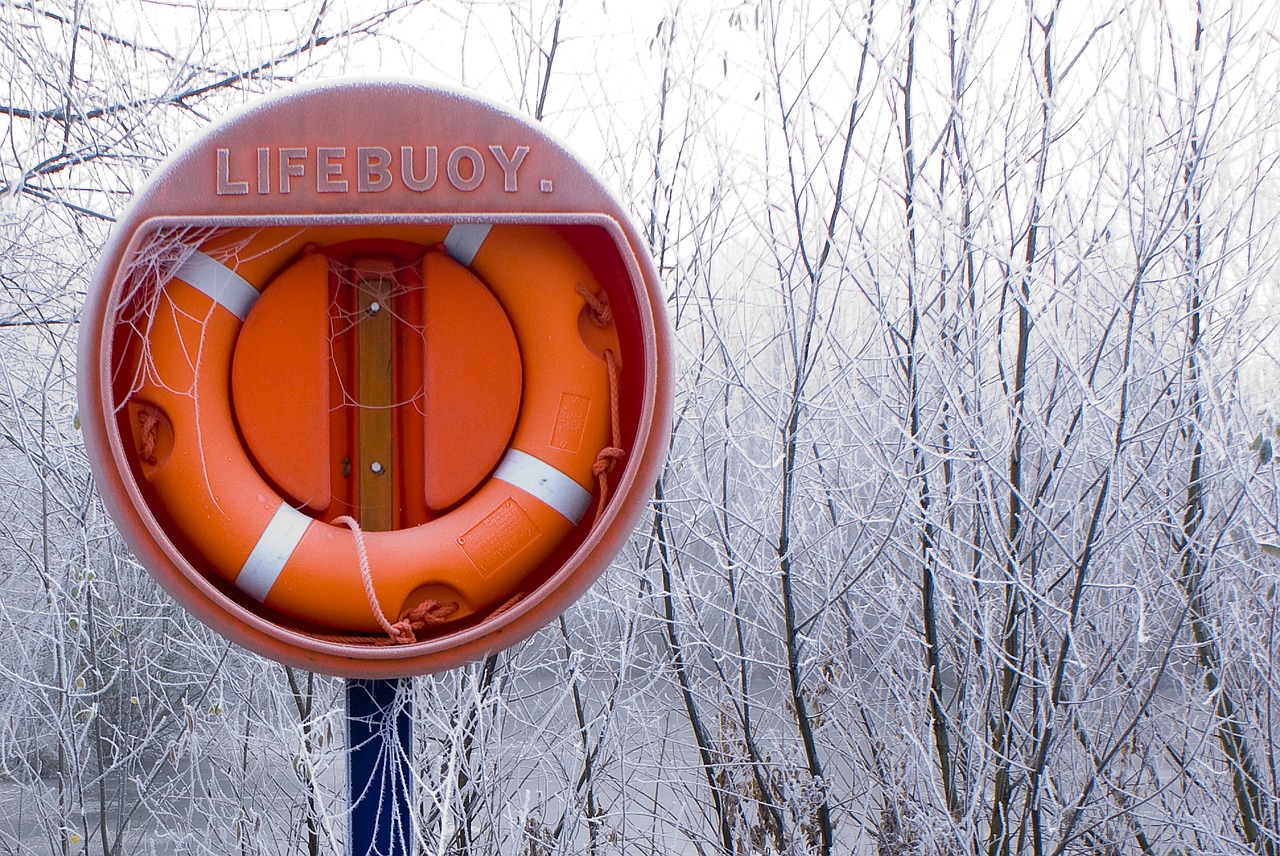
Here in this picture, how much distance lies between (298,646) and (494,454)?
363mm

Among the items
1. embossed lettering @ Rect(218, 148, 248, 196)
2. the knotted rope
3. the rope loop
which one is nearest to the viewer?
embossed lettering @ Rect(218, 148, 248, 196)

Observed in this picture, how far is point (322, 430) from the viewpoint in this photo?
1446 mm

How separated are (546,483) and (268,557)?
37cm

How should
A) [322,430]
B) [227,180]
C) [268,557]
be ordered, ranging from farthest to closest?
[322,430] → [268,557] → [227,180]

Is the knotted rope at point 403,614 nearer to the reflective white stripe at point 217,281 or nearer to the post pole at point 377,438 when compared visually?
the post pole at point 377,438

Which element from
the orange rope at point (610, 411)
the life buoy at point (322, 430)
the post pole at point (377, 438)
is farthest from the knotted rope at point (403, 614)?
the orange rope at point (610, 411)

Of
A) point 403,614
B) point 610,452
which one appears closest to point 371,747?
point 403,614

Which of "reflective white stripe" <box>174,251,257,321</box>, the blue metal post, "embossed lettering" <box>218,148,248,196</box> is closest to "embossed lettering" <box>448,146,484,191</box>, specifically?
"embossed lettering" <box>218,148,248,196</box>

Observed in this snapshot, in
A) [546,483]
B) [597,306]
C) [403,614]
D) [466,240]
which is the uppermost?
[466,240]

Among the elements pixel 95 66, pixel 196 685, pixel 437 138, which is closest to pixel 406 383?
pixel 437 138

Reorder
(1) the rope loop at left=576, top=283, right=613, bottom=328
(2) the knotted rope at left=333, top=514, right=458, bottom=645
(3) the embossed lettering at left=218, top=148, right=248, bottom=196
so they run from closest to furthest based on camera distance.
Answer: (3) the embossed lettering at left=218, top=148, right=248, bottom=196
(2) the knotted rope at left=333, top=514, right=458, bottom=645
(1) the rope loop at left=576, top=283, right=613, bottom=328

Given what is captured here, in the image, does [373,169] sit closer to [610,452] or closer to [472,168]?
[472,168]

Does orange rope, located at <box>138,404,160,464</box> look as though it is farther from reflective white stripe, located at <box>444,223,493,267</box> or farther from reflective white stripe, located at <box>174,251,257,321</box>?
reflective white stripe, located at <box>444,223,493,267</box>

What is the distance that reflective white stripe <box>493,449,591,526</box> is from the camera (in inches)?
55.3
